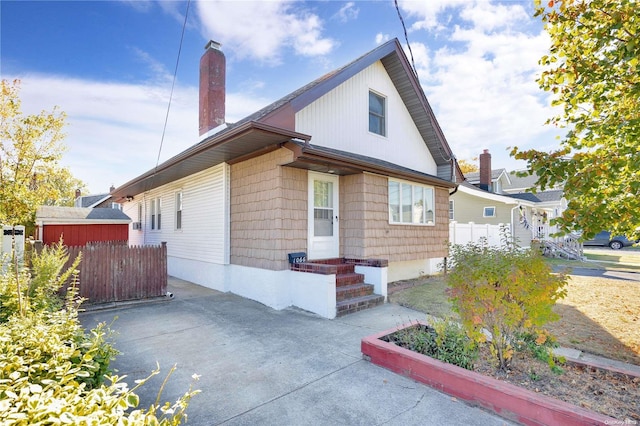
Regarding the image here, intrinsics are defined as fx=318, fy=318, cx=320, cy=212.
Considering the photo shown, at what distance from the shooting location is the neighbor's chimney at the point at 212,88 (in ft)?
37.8

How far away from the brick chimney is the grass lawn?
1275 cm

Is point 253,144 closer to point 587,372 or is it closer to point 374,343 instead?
point 374,343

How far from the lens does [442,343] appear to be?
4.05 metres

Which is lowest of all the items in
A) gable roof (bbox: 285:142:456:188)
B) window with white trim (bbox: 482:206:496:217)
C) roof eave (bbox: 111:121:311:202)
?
window with white trim (bbox: 482:206:496:217)

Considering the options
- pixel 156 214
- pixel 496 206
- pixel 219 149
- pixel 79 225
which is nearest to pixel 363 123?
pixel 219 149

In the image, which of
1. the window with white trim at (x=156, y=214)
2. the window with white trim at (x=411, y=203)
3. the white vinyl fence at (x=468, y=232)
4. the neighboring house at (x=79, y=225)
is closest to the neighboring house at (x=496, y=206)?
the white vinyl fence at (x=468, y=232)

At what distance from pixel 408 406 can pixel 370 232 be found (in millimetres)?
5395

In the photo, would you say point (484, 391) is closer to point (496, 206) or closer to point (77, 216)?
point (77, 216)

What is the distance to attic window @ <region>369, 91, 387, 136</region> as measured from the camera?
988 cm

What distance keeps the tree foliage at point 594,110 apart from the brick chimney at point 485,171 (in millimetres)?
18812

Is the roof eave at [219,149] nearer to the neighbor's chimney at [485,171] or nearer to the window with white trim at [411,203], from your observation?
the window with white trim at [411,203]

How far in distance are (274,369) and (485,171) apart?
23002mm

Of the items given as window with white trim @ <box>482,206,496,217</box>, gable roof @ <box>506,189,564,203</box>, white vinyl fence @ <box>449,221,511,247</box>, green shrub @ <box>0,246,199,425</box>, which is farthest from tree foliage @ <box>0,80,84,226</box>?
gable roof @ <box>506,189,564,203</box>

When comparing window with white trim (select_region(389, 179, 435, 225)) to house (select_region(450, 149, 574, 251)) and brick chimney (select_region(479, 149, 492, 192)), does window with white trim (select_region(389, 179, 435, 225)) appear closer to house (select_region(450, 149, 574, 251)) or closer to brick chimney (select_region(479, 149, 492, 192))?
house (select_region(450, 149, 574, 251))
